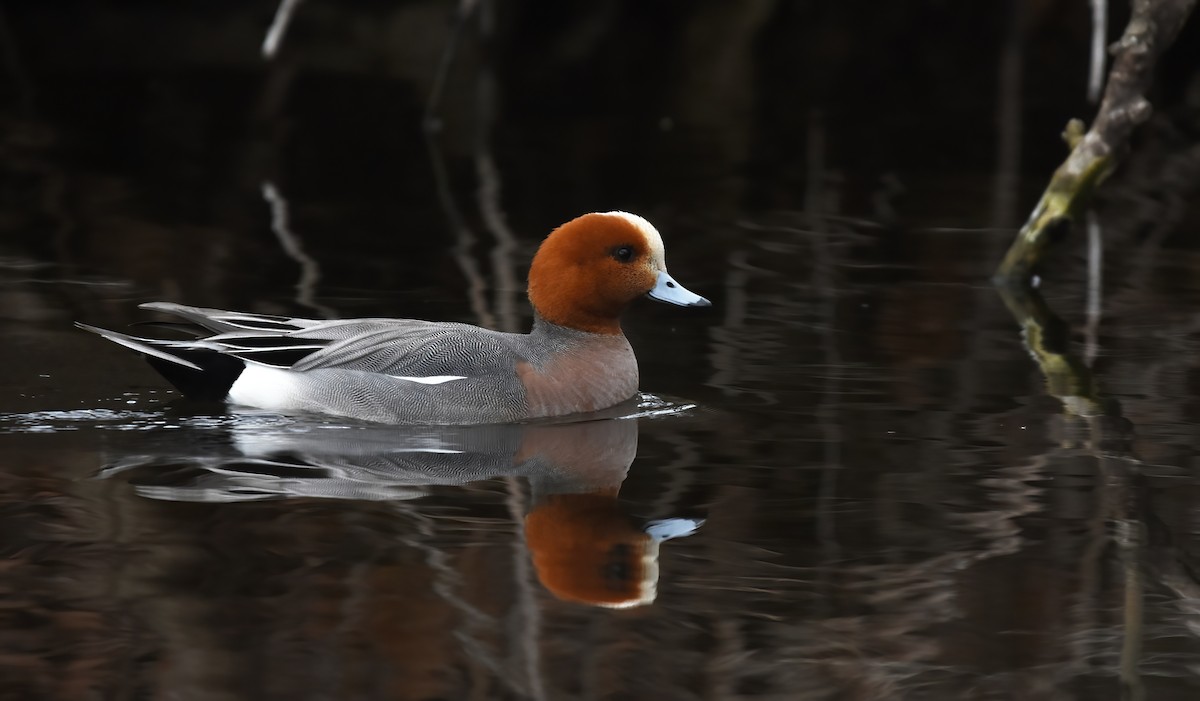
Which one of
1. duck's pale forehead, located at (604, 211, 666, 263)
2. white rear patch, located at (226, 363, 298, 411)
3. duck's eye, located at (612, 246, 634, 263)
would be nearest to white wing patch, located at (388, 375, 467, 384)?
white rear patch, located at (226, 363, 298, 411)

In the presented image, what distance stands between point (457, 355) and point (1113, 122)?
13.4ft

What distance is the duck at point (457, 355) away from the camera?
688 cm

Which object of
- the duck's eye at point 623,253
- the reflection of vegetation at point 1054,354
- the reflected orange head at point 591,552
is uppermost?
the duck's eye at point 623,253

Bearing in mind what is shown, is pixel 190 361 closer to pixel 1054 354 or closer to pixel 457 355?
pixel 457 355

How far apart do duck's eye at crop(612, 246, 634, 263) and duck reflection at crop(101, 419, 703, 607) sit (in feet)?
2.08

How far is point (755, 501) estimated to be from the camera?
5.98 m

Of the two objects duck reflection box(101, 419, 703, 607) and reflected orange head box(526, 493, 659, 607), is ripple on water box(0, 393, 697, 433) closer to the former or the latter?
duck reflection box(101, 419, 703, 607)

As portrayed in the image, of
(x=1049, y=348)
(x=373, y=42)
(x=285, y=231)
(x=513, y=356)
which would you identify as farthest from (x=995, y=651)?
(x=373, y=42)

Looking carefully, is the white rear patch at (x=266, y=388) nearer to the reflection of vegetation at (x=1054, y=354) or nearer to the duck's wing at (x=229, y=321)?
the duck's wing at (x=229, y=321)

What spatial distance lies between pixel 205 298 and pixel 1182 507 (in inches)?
196

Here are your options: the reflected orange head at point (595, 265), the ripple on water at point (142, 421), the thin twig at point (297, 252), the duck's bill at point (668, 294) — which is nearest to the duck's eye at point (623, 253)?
the reflected orange head at point (595, 265)

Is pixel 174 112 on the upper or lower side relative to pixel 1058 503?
upper

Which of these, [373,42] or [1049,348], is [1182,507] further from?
[373,42]

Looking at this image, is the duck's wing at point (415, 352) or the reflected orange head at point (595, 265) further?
the reflected orange head at point (595, 265)
